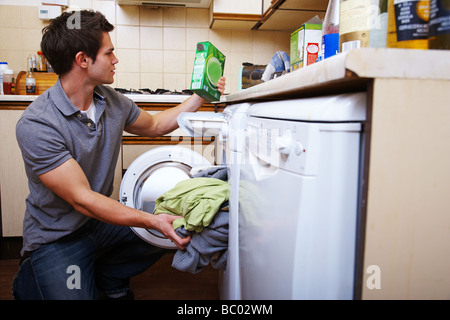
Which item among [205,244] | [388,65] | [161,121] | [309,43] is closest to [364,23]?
[388,65]

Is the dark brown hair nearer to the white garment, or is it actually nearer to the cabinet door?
the white garment

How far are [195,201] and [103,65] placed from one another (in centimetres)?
60

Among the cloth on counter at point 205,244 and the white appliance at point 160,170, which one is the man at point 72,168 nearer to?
the cloth on counter at point 205,244

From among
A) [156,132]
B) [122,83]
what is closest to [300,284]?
[156,132]

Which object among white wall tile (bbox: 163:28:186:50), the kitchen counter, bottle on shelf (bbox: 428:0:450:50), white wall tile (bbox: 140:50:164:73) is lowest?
the kitchen counter

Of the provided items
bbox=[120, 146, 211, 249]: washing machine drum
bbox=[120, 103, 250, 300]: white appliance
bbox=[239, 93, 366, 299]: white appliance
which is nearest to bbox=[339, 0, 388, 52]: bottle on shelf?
bbox=[239, 93, 366, 299]: white appliance

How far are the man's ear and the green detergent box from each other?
38 centimetres

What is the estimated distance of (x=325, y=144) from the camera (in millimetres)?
463

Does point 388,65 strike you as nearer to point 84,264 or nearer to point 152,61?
point 84,264

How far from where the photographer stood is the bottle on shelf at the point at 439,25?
504 millimetres

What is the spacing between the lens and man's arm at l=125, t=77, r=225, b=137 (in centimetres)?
148

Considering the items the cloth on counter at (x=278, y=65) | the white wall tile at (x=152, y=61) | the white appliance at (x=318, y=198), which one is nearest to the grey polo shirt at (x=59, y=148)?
the cloth on counter at (x=278, y=65)

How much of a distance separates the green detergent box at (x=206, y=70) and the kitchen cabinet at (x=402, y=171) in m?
0.86
